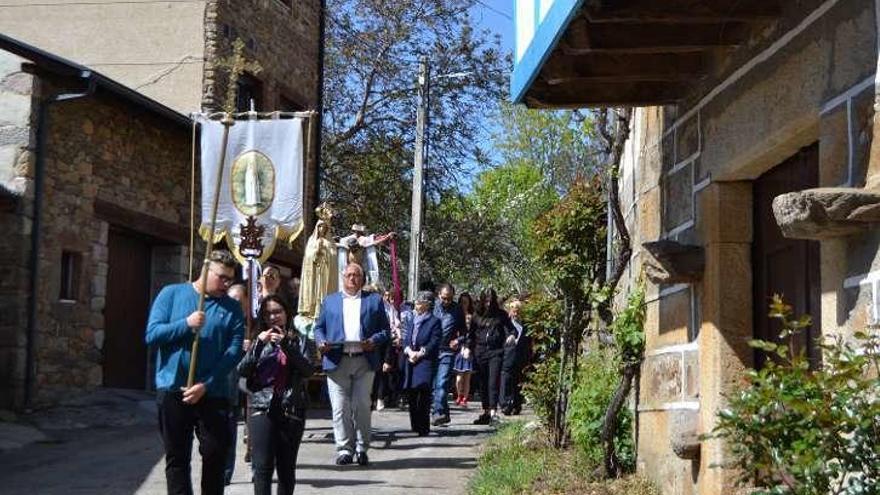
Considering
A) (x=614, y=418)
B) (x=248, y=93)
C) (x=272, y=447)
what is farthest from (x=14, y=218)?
(x=614, y=418)

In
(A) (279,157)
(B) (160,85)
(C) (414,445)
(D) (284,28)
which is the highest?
(D) (284,28)

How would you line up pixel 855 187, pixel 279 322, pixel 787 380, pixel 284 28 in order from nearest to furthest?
1. pixel 787 380
2. pixel 855 187
3. pixel 279 322
4. pixel 284 28

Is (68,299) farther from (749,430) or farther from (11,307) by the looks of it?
(749,430)

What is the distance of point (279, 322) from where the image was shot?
7707mm

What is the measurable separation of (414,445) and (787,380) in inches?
333

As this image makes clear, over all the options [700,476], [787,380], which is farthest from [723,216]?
[787,380]

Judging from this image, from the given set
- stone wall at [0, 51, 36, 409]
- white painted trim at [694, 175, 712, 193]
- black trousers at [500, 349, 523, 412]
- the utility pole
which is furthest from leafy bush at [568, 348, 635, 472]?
the utility pole

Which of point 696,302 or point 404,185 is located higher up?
point 404,185

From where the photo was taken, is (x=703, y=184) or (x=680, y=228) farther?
(x=680, y=228)

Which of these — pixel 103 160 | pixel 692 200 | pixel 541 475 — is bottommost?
pixel 541 475

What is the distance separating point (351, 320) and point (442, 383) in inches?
171

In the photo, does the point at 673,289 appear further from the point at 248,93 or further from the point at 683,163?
the point at 248,93

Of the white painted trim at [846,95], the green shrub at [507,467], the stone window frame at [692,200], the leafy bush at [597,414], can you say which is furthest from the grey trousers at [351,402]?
the white painted trim at [846,95]

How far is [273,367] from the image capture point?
25.2ft
